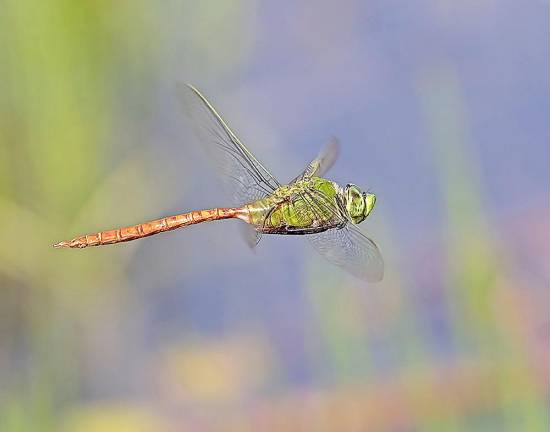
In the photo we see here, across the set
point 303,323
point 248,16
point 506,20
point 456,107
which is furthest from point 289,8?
point 456,107

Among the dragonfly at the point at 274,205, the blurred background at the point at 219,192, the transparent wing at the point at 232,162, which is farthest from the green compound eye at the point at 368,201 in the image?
the blurred background at the point at 219,192

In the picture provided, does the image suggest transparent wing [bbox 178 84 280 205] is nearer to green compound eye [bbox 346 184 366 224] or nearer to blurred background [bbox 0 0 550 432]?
green compound eye [bbox 346 184 366 224]

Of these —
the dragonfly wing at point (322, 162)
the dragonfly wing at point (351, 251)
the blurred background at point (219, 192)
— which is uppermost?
the blurred background at point (219, 192)

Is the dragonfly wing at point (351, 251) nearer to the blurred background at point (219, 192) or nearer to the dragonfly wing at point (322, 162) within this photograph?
the dragonfly wing at point (322, 162)

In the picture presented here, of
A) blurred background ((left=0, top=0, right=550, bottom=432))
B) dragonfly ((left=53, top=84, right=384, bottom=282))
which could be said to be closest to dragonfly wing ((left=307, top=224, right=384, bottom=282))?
dragonfly ((left=53, top=84, right=384, bottom=282))

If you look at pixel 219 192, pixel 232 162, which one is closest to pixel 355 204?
pixel 232 162

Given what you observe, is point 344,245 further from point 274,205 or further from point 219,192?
point 219,192
